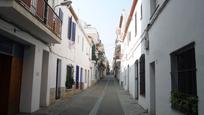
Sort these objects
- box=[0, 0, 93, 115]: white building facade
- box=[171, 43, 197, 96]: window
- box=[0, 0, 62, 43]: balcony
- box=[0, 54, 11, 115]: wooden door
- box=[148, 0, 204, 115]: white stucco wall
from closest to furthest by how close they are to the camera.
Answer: box=[148, 0, 204, 115]: white stucco wall, box=[171, 43, 197, 96]: window, box=[0, 0, 62, 43]: balcony, box=[0, 0, 93, 115]: white building facade, box=[0, 54, 11, 115]: wooden door

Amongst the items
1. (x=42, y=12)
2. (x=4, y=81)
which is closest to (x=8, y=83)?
(x=4, y=81)

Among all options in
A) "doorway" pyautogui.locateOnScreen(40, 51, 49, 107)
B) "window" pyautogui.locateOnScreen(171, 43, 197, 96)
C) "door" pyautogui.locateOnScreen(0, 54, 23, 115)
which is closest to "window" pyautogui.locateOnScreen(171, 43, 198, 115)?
"window" pyautogui.locateOnScreen(171, 43, 197, 96)

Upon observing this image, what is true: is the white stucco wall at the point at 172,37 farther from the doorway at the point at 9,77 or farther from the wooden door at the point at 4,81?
the wooden door at the point at 4,81

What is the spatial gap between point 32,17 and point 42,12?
1730 millimetres

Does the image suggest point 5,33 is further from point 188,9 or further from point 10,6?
point 188,9

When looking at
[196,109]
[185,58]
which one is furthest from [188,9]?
[196,109]

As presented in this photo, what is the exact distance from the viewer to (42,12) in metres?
10.2

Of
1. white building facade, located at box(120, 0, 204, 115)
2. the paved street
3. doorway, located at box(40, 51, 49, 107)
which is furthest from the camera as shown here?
doorway, located at box(40, 51, 49, 107)

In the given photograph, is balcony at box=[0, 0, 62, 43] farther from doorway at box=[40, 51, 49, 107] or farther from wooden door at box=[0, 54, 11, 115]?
wooden door at box=[0, 54, 11, 115]

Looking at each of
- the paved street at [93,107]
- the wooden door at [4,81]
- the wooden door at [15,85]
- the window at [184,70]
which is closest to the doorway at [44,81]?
the paved street at [93,107]

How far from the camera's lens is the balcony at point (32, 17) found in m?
7.20

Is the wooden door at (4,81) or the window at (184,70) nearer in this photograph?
the window at (184,70)

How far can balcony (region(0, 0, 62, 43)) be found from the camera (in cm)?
720

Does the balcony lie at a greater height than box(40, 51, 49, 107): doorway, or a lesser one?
greater
